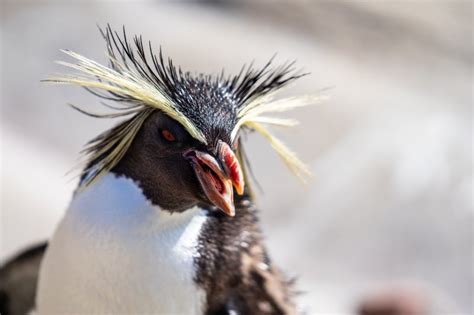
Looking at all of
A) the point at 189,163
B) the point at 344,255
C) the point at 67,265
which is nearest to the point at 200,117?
the point at 189,163

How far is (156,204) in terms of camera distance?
6.76ft

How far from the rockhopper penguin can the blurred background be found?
202 centimetres

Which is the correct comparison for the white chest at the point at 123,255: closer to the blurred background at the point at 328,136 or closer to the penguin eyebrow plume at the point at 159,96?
the penguin eyebrow plume at the point at 159,96

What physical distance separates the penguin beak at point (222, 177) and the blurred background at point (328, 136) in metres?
2.34

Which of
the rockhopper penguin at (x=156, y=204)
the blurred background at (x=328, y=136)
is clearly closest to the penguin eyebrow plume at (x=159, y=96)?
the rockhopper penguin at (x=156, y=204)

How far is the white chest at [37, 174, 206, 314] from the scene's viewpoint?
2.07 metres

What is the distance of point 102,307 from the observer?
6.89 ft

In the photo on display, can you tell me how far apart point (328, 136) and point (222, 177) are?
14.9 ft

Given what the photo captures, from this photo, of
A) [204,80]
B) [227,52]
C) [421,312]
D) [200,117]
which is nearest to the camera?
[200,117]

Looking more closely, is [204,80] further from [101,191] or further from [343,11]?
[343,11]

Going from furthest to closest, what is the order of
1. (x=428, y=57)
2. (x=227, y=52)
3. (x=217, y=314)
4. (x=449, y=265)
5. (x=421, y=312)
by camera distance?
1. (x=428, y=57)
2. (x=227, y=52)
3. (x=449, y=265)
4. (x=421, y=312)
5. (x=217, y=314)

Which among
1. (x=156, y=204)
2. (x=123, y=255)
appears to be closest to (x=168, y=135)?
(x=156, y=204)

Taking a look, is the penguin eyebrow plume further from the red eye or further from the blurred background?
the blurred background

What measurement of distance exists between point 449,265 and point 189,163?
3886mm
